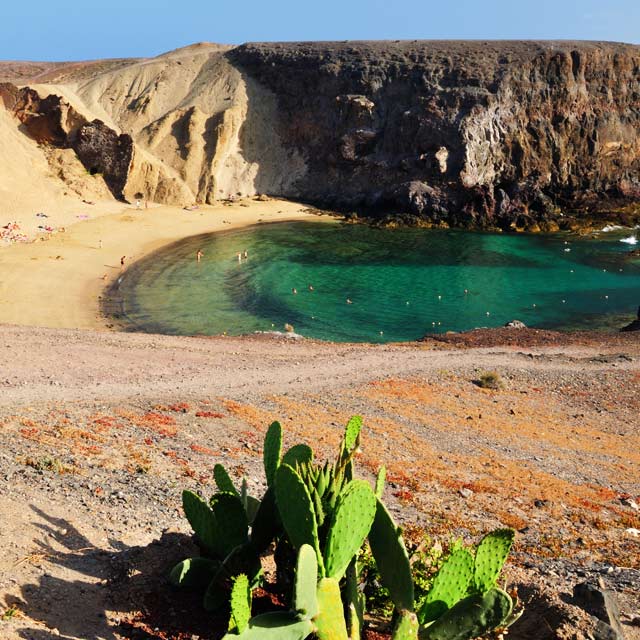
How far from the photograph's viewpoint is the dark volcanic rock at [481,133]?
76.1 metres

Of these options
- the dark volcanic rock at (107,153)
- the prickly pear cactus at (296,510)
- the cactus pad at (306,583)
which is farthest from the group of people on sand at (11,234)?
the cactus pad at (306,583)

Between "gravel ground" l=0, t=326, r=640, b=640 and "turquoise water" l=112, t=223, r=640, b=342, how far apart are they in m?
9.59

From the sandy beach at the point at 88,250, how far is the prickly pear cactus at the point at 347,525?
33274 mm

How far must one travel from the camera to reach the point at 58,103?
71125 millimetres

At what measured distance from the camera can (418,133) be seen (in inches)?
3093

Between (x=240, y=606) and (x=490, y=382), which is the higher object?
(x=240, y=606)

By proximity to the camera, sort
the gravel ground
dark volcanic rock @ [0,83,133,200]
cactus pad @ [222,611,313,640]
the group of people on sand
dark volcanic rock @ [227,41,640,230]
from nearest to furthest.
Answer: cactus pad @ [222,611,313,640]
the gravel ground
the group of people on sand
dark volcanic rock @ [0,83,133,200]
dark volcanic rock @ [227,41,640,230]

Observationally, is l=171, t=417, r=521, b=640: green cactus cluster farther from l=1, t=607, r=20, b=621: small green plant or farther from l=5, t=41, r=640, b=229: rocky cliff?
l=5, t=41, r=640, b=229: rocky cliff

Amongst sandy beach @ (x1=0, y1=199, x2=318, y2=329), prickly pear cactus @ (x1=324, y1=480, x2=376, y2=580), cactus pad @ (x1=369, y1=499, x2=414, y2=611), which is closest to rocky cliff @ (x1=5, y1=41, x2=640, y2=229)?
sandy beach @ (x1=0, y1=199, x2=318, y2=329)

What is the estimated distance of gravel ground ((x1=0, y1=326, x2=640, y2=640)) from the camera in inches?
292

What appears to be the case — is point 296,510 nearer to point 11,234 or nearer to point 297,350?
point 297,350

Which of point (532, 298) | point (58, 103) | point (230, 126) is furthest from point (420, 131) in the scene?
point (58, 103)

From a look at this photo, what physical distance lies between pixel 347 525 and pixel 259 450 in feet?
32.2

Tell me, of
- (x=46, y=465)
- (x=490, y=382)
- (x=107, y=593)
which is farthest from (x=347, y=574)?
(x=490, y=382)
